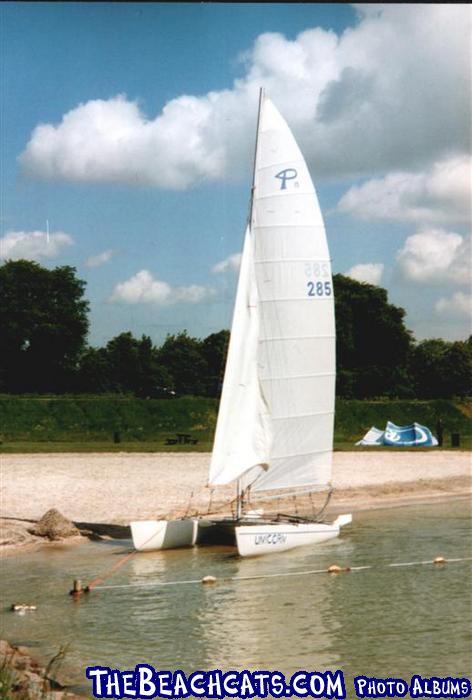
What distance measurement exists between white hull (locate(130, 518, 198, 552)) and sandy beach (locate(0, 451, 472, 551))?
10.9 feet

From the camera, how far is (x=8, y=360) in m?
81.3

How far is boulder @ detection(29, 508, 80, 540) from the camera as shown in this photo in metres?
24.5

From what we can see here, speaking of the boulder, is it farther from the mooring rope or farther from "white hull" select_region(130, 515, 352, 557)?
the mooring rope

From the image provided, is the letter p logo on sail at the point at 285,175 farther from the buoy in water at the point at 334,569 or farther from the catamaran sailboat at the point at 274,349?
the buoy in water at the point at 334,569

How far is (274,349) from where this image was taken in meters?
23.0

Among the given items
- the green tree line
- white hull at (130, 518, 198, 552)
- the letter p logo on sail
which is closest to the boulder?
white hull at (130, 518, 198, 552)

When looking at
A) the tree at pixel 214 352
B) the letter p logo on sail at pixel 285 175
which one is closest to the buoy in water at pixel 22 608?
the letter p logo on sail at pixel 285 175

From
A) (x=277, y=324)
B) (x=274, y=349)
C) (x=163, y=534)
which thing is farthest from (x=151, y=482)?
(x=277, y=324)

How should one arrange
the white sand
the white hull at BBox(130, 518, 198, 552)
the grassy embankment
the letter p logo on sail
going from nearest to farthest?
the white hull at BBox(130, 518, 198, 552) → the letter p logo on sail → the white sand → the grassy embankment

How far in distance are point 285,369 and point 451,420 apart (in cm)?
4110

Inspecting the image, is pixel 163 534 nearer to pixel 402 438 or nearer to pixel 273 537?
pixel 273 537

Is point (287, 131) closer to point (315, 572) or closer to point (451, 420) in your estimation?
point (315, 572)

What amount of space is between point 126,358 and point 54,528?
2345 inches

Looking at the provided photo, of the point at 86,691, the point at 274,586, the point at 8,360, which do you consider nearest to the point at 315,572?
the point at 274,586
